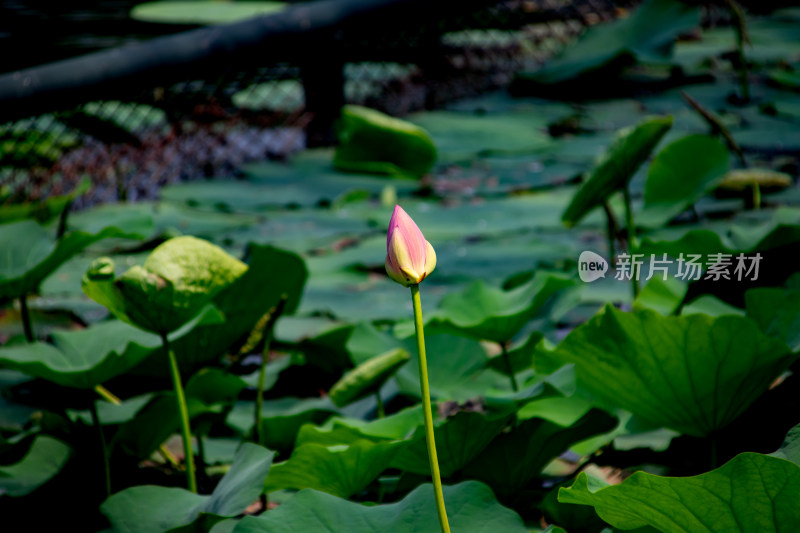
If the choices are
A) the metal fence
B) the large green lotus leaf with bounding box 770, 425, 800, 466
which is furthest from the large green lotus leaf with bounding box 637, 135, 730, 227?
the metal fence

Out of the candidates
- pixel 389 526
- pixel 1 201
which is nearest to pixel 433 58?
pixel 1 201

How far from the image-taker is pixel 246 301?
3.13 ft

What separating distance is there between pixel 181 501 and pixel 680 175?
2.84 feet

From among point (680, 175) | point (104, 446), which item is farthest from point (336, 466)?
point (680, 175)

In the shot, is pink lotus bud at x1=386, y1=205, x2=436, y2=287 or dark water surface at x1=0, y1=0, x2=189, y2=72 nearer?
pink lotus bud at x1=386, y1=205, x2=436, y2=287

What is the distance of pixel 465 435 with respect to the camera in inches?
26.3

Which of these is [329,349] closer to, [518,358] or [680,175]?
[518,358]

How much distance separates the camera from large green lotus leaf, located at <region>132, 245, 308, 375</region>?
0.92 meters

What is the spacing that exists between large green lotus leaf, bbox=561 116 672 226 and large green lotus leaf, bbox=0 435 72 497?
0.68m

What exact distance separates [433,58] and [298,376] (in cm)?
190

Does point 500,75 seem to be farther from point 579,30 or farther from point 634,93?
point 634,93

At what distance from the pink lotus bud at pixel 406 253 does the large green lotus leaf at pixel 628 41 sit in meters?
2.13

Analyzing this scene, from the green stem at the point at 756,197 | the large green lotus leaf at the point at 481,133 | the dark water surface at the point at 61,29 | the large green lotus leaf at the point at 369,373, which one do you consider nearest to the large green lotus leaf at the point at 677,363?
the large green lotus leaf at the point at 369,373

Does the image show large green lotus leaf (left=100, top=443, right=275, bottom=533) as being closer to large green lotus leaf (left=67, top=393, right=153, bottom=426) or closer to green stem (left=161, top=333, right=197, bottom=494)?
green stem (left=161, top=333, right=197, bottom=494)
